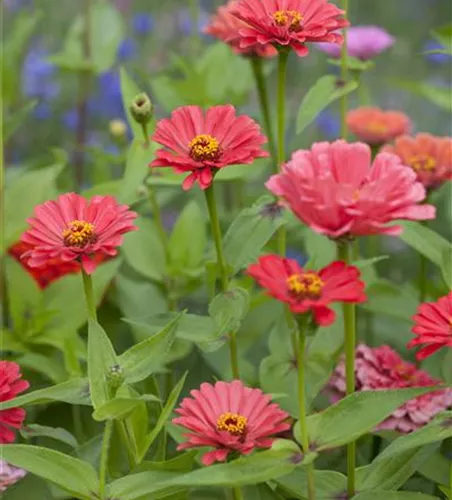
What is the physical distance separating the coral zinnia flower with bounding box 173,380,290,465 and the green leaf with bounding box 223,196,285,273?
0.13 metres

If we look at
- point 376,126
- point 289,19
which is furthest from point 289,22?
point 376,126

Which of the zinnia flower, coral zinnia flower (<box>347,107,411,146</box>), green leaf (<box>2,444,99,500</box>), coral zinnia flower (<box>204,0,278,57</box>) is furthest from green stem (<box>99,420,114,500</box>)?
the zinnia flower

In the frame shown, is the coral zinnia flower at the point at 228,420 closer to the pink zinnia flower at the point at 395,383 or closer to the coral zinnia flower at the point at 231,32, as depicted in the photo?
the pink zinnia flower at the point at 395,383

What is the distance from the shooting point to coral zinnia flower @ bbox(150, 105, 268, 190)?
649mm

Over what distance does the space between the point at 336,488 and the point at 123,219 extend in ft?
0.68

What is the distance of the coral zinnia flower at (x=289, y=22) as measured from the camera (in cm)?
69

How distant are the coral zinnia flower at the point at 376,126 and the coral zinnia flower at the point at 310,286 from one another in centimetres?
48

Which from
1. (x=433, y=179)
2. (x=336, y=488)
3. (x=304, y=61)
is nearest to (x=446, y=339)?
(x=336, y=488)

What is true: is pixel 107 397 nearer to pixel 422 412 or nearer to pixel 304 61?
pixel 422 412

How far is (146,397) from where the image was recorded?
62cm

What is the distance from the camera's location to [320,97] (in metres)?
0.85

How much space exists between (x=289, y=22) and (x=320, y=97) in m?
0.17

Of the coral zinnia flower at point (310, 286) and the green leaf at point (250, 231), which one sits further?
the green leaf at point (250, 231)

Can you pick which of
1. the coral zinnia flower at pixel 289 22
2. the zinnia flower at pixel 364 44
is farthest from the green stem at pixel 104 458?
the zinnia flower at pixel 364 44
